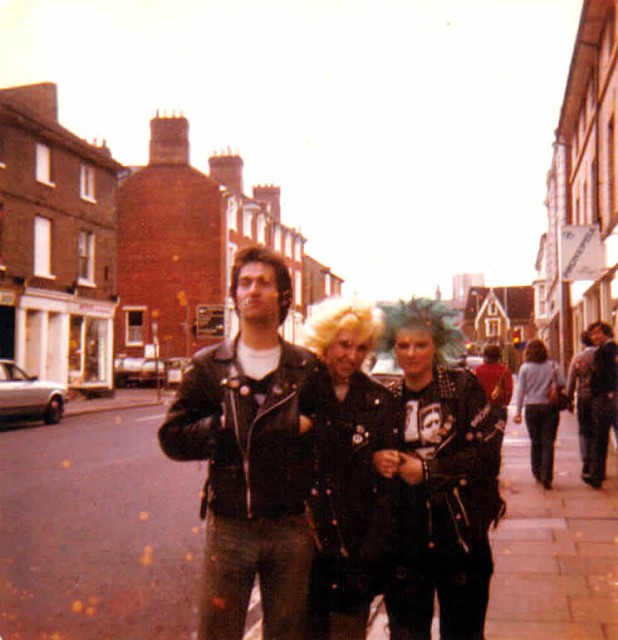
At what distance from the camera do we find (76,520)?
7.68 metres

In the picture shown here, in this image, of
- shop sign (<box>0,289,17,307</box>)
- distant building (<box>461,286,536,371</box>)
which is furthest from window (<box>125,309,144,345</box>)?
distant building (<box>461,286,536,371</box>)

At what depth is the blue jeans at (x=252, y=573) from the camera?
271 centimetres

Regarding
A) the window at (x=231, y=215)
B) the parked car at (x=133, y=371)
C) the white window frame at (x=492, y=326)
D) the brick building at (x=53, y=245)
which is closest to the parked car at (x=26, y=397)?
the brick building at (x=53, y=245)

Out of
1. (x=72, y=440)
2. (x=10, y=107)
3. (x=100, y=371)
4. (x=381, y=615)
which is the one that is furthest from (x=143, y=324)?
(x=381, y=615)

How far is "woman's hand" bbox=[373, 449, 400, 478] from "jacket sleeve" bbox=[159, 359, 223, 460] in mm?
601

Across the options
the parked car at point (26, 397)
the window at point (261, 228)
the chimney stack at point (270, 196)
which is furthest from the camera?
the chimney stack at point (270, 196)

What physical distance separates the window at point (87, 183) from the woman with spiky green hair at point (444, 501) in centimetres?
2862

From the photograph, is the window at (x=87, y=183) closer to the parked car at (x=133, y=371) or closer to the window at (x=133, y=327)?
the parked car at (x=133, y=371)

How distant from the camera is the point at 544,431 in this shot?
9320 millimetres

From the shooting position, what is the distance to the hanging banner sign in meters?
9.97

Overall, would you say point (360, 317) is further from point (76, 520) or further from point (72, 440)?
point (72, 440)

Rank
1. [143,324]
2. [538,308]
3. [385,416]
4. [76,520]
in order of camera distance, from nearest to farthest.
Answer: [385,416] < [76,520] < [143,324] < [538,308]

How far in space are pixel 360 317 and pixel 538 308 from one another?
73.4 meters

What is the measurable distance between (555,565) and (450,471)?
294cm
